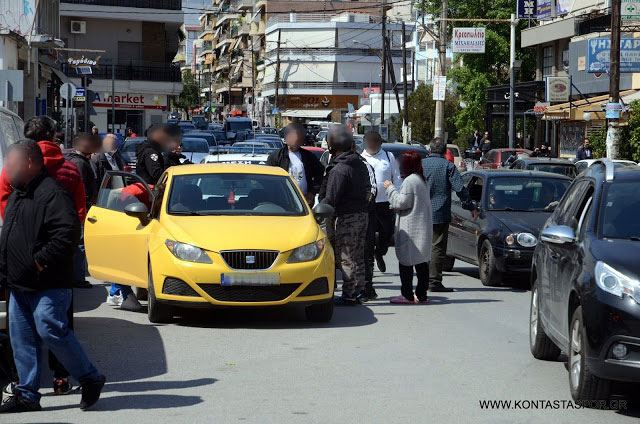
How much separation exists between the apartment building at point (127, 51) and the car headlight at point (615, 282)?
63316 millimetres

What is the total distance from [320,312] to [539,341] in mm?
2781

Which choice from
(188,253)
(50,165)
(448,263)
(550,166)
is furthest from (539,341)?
(550,166)

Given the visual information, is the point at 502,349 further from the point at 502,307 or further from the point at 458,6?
the point at 458,6

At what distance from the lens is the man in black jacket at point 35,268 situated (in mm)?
7801

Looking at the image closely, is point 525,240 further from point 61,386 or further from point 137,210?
point 61,386

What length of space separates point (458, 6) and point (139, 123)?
2281 centimetres

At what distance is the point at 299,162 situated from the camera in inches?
604

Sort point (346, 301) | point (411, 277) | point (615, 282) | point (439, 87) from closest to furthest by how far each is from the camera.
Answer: point (615, 282) → point (346, 301) → point (411, 277) → point (439, 87)

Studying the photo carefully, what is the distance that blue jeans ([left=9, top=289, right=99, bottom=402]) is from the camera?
7.90 meters

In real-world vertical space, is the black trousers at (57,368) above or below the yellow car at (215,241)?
below

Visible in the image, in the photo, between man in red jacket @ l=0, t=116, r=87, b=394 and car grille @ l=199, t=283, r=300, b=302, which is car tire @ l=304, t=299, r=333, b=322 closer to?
car grille @ l=199, t=283, r=300, b=302

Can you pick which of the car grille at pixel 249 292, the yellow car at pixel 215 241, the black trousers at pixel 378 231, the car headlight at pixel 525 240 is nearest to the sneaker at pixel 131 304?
the yellow car at pixel 215 241

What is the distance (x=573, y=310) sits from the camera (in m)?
8.66

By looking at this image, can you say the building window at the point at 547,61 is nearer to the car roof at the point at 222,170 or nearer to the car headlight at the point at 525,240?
the car headlight at the point at 525,240
